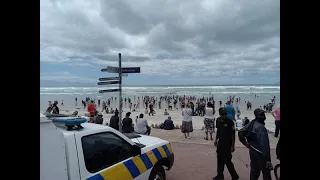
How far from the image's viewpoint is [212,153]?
8.13m

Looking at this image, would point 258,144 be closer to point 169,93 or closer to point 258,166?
point 258,166

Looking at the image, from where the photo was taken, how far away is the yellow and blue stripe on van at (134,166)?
3.30 metres

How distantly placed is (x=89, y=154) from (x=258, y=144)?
2.93 m

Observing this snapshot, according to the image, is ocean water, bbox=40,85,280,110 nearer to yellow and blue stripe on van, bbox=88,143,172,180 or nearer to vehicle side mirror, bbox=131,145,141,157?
yellow and blue stripe on van, bbox=88,143,172,180

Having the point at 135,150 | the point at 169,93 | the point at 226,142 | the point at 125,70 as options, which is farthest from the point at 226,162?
the point at 169,93

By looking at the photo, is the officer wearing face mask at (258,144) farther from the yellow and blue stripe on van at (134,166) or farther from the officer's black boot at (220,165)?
the yellow and blue stripe on van at (134,166)

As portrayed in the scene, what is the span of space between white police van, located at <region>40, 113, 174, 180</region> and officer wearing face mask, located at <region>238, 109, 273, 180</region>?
1744 mm

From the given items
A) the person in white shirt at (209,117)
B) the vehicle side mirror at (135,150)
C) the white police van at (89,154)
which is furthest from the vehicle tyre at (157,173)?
the person in white shirt at (209,117)

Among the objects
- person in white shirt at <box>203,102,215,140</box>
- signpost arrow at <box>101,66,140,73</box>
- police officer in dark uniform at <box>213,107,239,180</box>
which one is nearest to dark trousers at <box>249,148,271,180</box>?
police officer in dark uniform at <box>213,107,239,180</box>

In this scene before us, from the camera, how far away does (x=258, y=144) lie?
430 cm
